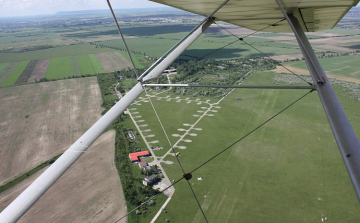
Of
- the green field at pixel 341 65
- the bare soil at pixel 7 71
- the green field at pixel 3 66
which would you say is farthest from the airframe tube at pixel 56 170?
the green field at pixel 3 66

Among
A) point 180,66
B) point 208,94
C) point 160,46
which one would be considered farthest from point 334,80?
point 160,46

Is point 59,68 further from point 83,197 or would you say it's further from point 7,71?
point 83,197

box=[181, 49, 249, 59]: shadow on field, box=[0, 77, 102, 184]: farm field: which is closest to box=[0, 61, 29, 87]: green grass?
box=[0, 77, 102, 184]: farm field

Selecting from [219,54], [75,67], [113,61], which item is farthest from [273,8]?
[219,54]

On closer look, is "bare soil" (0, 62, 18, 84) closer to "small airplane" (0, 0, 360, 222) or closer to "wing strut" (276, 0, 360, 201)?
"small airplane" (0, 0, 360, 222)

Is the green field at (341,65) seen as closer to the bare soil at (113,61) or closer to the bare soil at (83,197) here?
the bare soil at (113,61)

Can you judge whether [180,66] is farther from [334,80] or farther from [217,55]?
[334,80]
